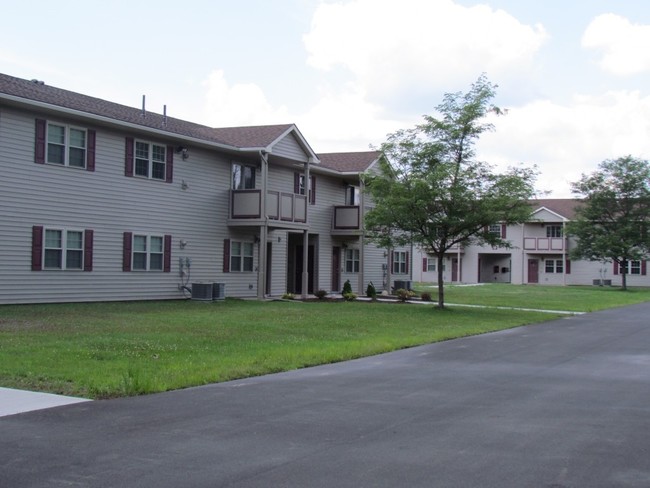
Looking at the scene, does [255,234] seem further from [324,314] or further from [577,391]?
[577,391]

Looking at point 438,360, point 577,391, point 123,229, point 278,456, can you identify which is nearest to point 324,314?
point 123,229

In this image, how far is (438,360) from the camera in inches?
527

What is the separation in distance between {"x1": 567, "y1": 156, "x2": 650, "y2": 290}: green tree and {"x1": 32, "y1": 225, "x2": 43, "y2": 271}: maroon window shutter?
38.8 m

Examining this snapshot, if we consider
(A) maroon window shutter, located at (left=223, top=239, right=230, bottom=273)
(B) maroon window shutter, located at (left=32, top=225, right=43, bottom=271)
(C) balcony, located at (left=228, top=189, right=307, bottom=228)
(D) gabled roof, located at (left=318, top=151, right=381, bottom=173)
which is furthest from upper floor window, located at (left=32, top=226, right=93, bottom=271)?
(D) gabled roof, located at (left=318, top=151, right=381, bottom=173)

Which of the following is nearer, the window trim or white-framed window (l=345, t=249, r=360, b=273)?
the window trim

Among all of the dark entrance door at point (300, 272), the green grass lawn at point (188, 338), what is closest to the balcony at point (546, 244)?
the dark entrance door at point (300, 272)

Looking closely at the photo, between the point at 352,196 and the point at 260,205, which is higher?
the point at 352,196

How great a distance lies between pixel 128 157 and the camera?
23969 millimetres

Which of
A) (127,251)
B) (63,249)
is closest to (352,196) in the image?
(127,251)

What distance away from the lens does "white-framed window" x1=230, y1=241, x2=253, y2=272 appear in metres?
28.8

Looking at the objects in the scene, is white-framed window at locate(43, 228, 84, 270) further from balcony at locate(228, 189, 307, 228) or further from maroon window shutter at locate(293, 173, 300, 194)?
maroon window shutter at locate(293, 173, 300, 194)

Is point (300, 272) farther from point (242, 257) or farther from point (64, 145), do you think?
point (64, 145)

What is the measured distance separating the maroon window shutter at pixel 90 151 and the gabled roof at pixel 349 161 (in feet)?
42.1

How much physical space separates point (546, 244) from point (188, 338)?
157ft
